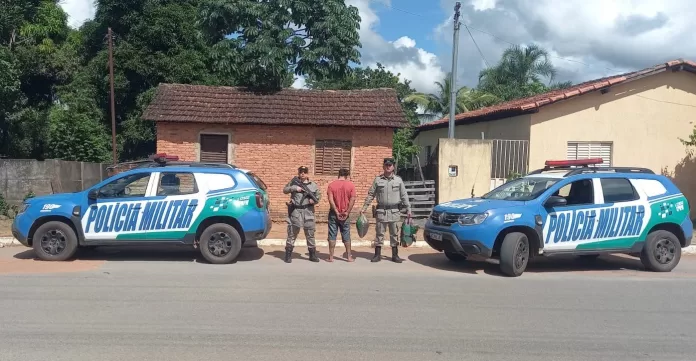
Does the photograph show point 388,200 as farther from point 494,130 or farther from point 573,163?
point 494,130

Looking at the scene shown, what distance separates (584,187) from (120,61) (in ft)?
56.9

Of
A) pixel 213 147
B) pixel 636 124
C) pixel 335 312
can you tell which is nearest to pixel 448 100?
pixel 636 124

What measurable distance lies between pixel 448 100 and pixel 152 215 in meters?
26.6

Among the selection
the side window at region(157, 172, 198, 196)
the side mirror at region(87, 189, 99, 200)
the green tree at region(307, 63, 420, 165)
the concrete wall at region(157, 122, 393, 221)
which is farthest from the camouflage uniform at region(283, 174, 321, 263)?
the green tree at region(307, 63, 420, 165)

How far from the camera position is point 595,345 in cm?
585

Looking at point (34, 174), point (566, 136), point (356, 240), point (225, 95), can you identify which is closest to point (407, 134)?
point (566, 136)

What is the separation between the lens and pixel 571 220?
378 inches

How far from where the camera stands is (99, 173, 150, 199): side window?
31.9 feet

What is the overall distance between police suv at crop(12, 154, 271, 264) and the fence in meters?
6.43

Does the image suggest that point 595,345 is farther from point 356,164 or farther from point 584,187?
point 356,164

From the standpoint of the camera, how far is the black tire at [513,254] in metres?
9.19

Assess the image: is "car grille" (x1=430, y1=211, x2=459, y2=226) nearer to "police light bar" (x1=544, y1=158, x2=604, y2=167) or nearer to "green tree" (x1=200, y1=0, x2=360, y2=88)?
"police light bar" (x1=544, y1=158, x2=604, y2=167)

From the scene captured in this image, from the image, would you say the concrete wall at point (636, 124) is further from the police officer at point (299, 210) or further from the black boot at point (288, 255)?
the black boot at point (288, 255)

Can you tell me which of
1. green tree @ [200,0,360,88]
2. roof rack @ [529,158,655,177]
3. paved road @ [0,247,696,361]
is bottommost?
paved road @ [0,247,696,361]
